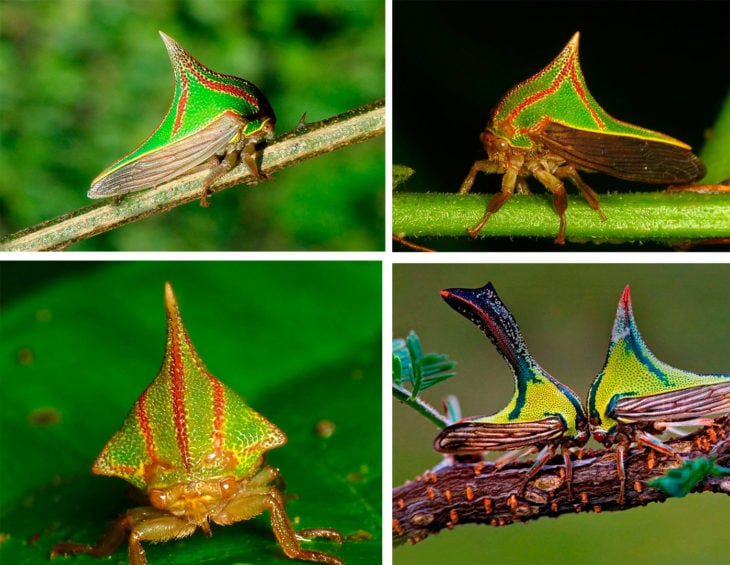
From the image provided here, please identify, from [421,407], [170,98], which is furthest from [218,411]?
[170,98]

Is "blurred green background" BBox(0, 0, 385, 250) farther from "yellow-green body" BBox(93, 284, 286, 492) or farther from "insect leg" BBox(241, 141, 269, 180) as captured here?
"yellow-green body" BBox(93, 284, 286, 492)

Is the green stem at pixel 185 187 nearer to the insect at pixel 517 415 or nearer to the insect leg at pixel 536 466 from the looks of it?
the insect at pixel 517 415

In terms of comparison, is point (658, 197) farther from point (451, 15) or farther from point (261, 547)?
point (261, 547)

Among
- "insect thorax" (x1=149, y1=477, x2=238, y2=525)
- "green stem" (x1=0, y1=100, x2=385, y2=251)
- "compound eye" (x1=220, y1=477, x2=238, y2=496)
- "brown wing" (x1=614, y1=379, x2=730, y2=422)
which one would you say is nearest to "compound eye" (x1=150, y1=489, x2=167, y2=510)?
"insect thorax" (x1=149, y1=477, x2=238, y2=525)

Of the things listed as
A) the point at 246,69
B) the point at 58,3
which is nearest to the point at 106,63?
the point at 58,3

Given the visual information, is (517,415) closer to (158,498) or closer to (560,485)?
(560,485)

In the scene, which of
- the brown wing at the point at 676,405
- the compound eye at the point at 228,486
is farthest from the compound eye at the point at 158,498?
the brown wing at the point at 676,405
